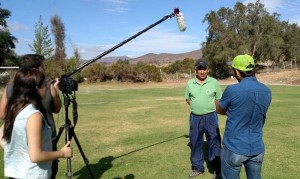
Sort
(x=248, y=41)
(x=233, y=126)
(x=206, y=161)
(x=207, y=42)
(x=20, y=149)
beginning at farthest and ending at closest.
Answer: (x=207, y=42), (x=248, y=41), (x=206, y=161), (x=233, y=126), (x=20, y=149)

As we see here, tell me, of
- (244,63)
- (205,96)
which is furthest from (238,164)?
(205,96)

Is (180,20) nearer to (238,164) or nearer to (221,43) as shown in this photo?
(238,164)

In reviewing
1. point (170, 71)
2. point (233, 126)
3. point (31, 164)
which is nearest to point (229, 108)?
point (233, 126)

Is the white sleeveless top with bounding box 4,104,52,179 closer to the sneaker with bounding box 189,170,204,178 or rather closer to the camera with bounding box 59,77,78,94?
the camera with bounding box 59,77,78,94

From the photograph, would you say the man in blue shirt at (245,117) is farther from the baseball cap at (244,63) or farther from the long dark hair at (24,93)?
the long dark hair at (24,93)

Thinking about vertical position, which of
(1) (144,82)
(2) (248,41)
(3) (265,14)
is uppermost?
(3) (265,14)

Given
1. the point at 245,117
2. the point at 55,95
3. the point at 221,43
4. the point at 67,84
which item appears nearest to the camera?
the point at 245,117

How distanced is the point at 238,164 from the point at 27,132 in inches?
89.5

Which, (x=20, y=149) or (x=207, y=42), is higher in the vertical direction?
(x=207, y=42)

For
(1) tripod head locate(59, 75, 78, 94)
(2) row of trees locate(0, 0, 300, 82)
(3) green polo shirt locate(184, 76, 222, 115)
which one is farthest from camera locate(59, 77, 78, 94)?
(2) row of trees locate(0, 0, 300, 82)

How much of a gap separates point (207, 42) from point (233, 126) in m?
58.2

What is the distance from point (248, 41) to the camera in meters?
56.3

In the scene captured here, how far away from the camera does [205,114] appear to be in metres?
6.25

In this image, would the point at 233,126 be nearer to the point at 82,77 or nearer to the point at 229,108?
the point at 229,108
